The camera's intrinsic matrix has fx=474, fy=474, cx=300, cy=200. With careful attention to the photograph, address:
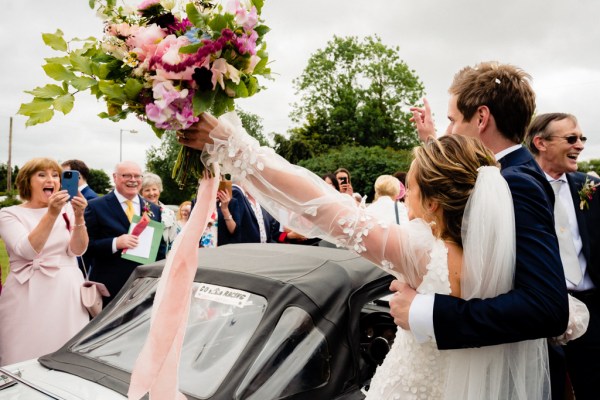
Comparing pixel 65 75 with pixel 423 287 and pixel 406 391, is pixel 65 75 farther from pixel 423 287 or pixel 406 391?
pixel 406 391

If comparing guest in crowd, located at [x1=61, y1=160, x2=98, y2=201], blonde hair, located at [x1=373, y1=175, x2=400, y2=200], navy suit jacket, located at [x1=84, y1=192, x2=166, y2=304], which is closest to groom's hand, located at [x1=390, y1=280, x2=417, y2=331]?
navy suit jacket, located at [x1=84, y1=192, x2=166, y2=304]

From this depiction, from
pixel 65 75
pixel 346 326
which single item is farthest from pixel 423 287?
pixel 65 75

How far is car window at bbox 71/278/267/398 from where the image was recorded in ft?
7.43

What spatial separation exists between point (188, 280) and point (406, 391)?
0.97 metres

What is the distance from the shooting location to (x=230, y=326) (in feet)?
7.95

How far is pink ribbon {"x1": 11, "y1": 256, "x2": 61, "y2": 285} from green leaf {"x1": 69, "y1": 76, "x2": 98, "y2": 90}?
293cm

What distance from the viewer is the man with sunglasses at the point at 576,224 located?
2725mm

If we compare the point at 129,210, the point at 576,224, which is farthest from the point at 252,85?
the point at 129,210

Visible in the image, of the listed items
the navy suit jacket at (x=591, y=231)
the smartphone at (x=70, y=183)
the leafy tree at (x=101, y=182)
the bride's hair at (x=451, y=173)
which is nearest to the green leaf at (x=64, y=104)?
the bride's hair at (x=451, y=173)

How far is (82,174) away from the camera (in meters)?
6.12

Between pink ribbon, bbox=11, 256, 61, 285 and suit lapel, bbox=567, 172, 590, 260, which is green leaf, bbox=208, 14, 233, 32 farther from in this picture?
pink ribbon, bbox=11, 256, 61, 285

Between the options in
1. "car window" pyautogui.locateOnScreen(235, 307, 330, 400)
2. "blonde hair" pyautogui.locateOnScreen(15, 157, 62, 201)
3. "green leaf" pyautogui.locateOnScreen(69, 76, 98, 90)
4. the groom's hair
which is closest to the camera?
"green leaf" pyautogui.locateOnScreen(69, 76, 98, 90)

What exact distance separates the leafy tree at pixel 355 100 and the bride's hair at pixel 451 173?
33.5 metres

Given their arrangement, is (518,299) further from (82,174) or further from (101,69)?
(82,174)
